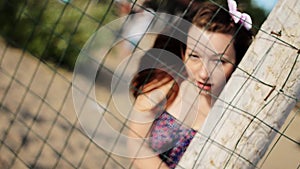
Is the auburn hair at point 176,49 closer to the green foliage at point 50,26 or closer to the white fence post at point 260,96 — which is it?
the white fence post at point 260,96

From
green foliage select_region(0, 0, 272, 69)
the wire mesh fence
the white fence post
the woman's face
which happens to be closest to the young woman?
the woman's face

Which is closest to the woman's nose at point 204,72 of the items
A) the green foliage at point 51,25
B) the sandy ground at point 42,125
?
the sandy ground at point 42,125

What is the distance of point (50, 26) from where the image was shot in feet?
13.6

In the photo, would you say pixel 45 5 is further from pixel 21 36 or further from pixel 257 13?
pixel 257 13

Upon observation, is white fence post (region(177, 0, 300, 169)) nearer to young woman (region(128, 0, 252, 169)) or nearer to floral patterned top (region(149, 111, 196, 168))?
young woman (region(128, 0, 252, 169))

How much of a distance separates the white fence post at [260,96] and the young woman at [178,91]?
576 mm

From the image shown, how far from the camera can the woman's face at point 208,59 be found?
201cm

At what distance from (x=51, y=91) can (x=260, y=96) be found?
9.50 ft

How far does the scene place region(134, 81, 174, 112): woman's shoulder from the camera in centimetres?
230

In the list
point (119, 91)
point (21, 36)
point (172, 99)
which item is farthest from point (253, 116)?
point (21, 36)

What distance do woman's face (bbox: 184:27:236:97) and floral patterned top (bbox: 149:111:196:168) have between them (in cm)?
21

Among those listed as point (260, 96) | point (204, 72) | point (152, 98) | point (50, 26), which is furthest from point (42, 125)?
point (260, 96)

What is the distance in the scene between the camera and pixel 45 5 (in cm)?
409

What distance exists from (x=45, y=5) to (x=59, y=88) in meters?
0.67
